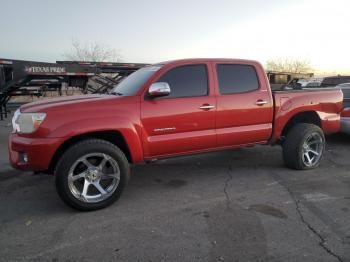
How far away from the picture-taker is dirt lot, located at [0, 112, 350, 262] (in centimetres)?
333

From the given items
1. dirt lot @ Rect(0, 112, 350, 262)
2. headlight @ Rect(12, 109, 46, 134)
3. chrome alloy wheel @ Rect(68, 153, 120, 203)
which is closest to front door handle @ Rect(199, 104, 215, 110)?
dirt lot @ Rect(0, 112, 350, 262)

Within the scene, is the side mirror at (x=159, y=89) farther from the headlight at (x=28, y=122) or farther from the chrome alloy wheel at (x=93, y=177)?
the headlight at (x=28, y=122)

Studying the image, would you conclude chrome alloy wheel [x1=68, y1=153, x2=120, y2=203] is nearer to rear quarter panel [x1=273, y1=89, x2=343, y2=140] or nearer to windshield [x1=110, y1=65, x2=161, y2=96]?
windshield [x1=110, y1=65, x2=161, y2=96]

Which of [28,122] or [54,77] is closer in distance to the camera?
[28,122]

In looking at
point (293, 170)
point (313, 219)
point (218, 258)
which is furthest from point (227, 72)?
point (218, 258)

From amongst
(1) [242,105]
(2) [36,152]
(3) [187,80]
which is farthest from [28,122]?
(1) [242,105]

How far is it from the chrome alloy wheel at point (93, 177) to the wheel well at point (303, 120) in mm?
3177

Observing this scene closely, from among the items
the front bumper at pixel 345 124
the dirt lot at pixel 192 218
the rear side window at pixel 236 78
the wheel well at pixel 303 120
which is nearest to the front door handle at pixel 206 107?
the rear side window at pixel 236 78

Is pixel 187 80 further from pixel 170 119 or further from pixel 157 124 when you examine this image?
pixel 157 124

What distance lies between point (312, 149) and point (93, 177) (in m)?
3.97

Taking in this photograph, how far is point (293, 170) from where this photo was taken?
6066 millimetres

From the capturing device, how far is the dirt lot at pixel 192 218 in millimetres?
3334

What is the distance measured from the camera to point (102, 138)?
15.4 feet

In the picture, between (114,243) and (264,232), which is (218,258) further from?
(114,243)
